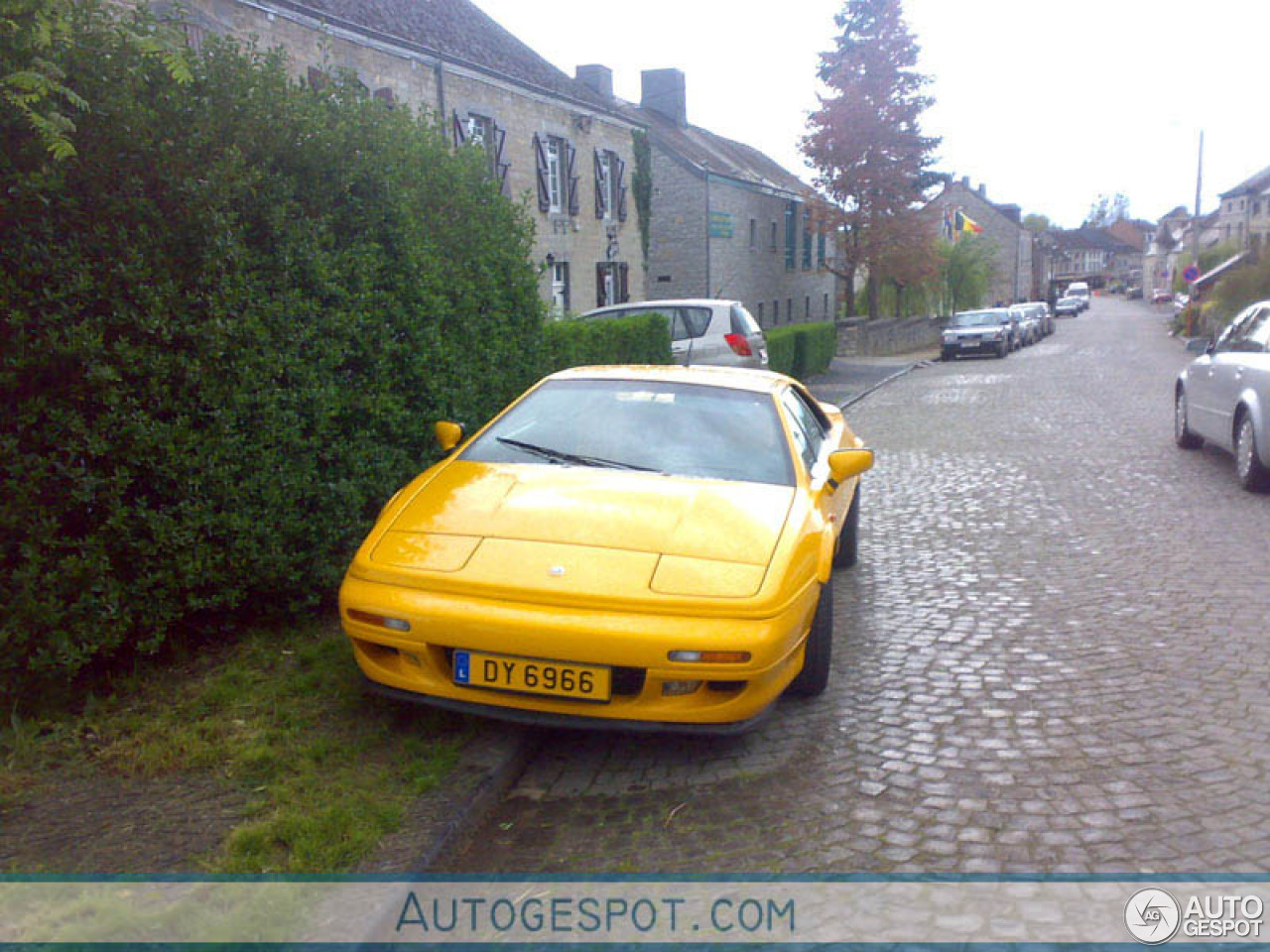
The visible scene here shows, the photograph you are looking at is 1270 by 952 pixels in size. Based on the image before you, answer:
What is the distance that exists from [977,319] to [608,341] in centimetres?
2671

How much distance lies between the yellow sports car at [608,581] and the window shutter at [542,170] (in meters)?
22.3

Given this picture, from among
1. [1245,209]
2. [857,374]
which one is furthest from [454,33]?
[1245,209]

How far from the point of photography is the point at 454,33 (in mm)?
23828

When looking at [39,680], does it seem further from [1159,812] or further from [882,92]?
[882,92]

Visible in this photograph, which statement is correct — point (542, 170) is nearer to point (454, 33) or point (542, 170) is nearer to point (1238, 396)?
point (454, 33)

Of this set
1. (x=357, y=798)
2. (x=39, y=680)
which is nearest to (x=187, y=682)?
(x=39, y=680)

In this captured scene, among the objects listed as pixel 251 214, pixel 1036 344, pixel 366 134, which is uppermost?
pixel 366 134

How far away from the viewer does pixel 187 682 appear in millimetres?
4832

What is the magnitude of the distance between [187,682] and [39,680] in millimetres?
623

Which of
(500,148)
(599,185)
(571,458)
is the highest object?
(500,148)

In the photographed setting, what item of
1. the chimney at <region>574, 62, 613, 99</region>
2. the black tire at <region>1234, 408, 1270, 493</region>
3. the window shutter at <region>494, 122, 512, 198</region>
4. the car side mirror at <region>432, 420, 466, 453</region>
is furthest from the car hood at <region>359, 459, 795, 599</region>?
the chimney at <region>574, 62, 613, 99</region>

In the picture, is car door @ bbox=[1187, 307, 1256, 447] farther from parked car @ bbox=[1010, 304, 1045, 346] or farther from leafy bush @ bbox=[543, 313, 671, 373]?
parked car @ bbox=[1010, 304, 1045, 346]

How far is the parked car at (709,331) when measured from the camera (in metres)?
15.3

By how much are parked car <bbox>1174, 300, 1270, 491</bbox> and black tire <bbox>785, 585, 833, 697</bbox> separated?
6.34 m
